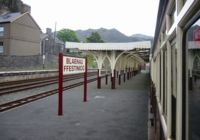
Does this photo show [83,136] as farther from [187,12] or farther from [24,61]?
[24,61]

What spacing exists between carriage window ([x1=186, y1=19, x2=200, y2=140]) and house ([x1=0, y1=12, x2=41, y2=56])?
40592mm

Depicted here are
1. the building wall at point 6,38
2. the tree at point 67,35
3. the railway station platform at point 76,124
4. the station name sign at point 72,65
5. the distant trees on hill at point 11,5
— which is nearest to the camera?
the railway station platform at point 76,124

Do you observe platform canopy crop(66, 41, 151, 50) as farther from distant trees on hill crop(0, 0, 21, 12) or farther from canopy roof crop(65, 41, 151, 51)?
distant trees on hill crop(0, 0, 21, 12)

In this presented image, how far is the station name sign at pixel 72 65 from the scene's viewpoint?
8734 mm

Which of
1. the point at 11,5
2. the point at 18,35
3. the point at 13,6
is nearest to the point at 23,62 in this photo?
the point at 18,35

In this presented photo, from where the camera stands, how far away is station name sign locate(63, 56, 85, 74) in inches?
344

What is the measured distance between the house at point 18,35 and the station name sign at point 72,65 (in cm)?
3161

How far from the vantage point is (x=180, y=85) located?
5.08ft

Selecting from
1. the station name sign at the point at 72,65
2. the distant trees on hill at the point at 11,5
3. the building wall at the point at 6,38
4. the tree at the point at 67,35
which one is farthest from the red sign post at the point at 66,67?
the tree at the point at 67,35

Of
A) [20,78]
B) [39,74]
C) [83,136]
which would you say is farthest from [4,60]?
[83,136]

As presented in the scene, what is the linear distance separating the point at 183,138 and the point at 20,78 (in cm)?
2018

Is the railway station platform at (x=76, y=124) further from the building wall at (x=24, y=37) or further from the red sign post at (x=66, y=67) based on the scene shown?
the building wall at (x=24, y=37)

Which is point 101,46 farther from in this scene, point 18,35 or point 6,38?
point 18,35

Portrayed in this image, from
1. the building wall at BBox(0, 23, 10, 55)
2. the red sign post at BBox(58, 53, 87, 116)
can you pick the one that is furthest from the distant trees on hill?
the red sign post at BBox(58, 53, 87, 116)
